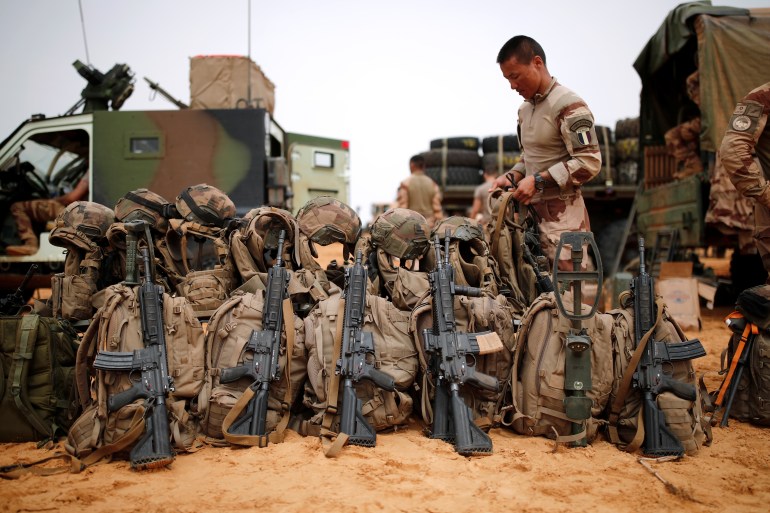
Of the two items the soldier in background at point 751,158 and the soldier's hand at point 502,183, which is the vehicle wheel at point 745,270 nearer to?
the soldier in background at point 751,158

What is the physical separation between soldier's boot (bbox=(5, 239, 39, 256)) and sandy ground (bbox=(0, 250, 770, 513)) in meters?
4.25

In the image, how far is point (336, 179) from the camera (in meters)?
11.2

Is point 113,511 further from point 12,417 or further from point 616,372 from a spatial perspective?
point 616,372

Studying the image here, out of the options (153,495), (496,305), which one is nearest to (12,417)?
(153,495)

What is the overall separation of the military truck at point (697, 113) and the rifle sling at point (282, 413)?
5.43 metres

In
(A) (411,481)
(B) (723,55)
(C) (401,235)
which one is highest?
(B) (723,55)

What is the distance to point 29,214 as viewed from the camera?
731 centimetres

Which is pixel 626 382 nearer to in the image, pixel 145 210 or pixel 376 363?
pixel 376 363

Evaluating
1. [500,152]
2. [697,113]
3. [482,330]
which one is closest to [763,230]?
[482,330]

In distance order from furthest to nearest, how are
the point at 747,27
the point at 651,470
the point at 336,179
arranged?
the point at 336,179 → the point at 747,27 → the point at 651,470

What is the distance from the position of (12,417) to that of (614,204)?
1087 centimetres

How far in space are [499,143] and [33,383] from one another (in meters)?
10.7

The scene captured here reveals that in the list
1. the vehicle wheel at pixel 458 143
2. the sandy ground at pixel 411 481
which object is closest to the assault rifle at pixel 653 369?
the sandy ground at pixel 411 481

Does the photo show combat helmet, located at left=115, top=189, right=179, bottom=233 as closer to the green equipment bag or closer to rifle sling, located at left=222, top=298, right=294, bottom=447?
the green equipment bag
